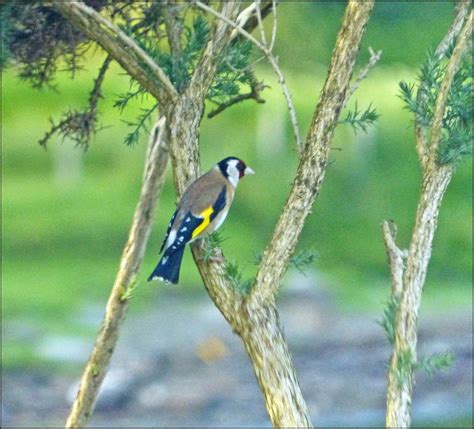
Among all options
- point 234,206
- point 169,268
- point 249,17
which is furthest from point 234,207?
point 169,268

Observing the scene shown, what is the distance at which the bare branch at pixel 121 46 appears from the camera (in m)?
2.83

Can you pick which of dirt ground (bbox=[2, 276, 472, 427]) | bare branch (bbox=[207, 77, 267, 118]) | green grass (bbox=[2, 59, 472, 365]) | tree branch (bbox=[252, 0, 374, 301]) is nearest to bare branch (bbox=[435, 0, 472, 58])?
tree branch (bbox=[252, 0, 374, 301])

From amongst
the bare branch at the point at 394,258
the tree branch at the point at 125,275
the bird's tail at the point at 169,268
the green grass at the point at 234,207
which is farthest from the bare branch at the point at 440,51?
the green grass at the point at 234,207

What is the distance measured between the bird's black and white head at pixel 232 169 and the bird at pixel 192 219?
0.41 feet

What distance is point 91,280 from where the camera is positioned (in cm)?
895

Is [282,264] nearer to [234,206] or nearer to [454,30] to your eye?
[454,30]

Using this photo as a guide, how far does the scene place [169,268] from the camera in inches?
125

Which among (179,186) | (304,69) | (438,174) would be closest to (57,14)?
(179,186)

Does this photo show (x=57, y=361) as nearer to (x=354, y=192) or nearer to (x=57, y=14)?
(x=354, y=192)

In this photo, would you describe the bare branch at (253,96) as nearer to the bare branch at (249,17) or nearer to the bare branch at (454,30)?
the bare branch at (249,17)

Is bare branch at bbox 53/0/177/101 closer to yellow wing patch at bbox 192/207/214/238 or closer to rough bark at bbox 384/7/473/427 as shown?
yellow wing patch at bbox 192/207/214/238

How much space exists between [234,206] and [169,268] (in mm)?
6233

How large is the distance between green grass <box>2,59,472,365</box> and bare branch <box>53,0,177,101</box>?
5638mm

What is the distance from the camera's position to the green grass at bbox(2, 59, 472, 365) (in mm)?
8969
